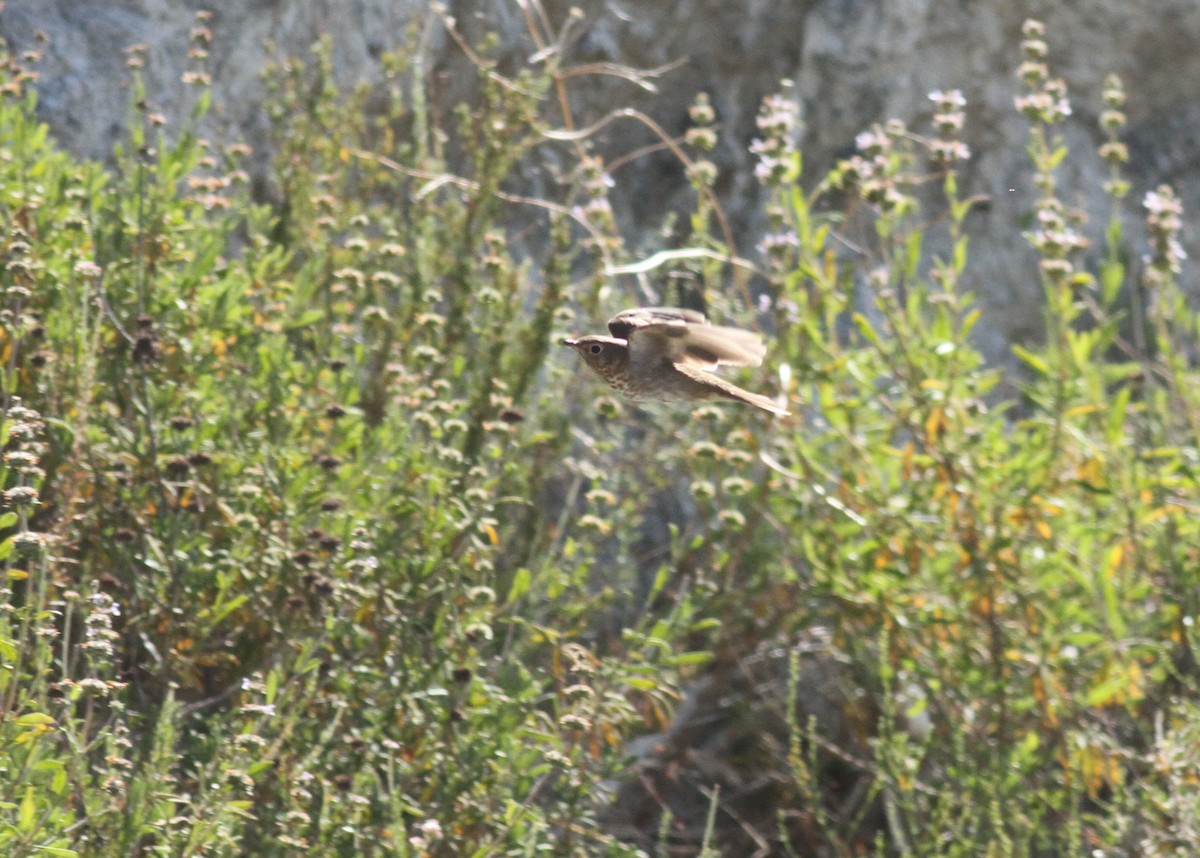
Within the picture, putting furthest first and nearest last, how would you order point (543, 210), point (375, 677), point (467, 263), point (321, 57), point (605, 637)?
point (543, 210) < point (605, 637) < point (321, 57) < point (467, 263) < point (375, 677)

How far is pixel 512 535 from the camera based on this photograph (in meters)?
2.91

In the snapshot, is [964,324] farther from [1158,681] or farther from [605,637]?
[605,637]

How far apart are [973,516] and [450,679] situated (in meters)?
1.02

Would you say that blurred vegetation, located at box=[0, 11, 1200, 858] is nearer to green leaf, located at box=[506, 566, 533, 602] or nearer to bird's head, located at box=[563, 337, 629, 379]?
green leaf, located at box=[506, 566, 533, 602]

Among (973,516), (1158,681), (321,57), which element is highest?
(321,57)

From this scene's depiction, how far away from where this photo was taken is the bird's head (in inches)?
70.5

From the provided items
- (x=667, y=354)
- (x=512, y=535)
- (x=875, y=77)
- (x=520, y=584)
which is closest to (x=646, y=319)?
(x=667, y=354)

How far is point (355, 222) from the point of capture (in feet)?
8.60

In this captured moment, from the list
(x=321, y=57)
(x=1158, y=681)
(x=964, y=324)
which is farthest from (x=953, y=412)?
(x=321, y=57)

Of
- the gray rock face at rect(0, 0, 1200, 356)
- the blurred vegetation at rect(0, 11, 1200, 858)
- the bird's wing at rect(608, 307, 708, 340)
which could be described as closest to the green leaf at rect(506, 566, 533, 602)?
the blurred vegetation at rect(0, 11, 1200, 858)

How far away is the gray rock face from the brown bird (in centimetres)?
185

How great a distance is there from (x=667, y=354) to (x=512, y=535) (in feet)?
3.60

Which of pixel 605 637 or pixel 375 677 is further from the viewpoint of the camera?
pixel 605 637

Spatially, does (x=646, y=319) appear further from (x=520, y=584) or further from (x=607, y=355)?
(x=520, y=584)
